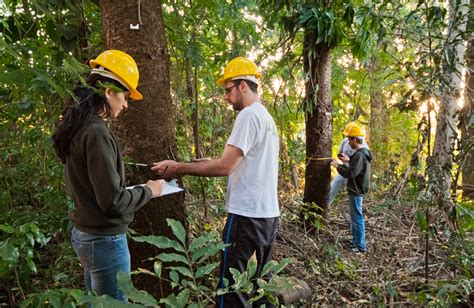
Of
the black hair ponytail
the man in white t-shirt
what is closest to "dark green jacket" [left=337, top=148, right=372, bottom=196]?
the man in white t-shirt

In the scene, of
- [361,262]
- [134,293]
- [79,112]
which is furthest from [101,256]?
[361,262]

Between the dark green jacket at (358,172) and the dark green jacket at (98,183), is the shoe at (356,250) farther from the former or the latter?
the dark green jacket at (98,183)

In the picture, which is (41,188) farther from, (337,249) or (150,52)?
(337,249)

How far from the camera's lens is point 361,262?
15.5 feet

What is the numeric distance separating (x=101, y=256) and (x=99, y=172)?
497 millimetres

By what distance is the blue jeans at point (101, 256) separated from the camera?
208cm

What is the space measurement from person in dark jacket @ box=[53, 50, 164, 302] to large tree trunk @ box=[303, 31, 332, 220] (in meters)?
3.09

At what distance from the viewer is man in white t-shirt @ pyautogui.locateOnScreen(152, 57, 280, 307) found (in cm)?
273

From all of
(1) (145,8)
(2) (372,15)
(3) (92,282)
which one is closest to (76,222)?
(3) (92,282)

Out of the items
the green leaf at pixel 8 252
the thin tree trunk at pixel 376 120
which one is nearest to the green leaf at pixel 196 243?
the green leaf at pixel 8 252

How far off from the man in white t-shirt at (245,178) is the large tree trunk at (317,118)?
7.06 feet

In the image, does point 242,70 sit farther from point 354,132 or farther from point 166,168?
point 354,132

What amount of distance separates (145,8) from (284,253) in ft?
10.2

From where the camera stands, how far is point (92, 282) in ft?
6.98
